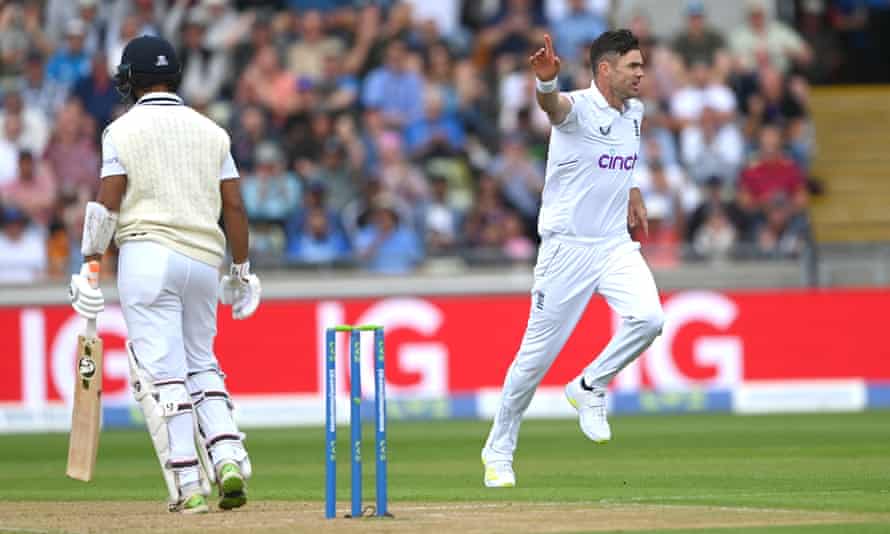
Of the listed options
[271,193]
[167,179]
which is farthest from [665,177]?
[167,179]

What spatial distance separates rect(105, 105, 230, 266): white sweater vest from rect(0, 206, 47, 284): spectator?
31.1ft

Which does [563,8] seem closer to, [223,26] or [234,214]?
[223,26]

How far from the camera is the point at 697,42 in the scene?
68.9 ft

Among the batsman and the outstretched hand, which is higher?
the outstretched hand

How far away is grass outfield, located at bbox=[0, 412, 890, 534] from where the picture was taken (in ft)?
30.1

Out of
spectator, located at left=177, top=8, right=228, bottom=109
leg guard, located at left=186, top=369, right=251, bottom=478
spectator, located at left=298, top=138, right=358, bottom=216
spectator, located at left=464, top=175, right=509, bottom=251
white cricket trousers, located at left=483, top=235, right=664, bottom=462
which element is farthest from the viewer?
spectator, located at left=177, top=8, right=228, bottom=109

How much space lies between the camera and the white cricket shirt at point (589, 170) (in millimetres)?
9852

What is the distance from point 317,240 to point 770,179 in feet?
15.6

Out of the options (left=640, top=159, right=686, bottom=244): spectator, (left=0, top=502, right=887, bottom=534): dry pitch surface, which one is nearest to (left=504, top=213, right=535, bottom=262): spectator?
(left=640, top=159, right=686, bottom=244): spectator

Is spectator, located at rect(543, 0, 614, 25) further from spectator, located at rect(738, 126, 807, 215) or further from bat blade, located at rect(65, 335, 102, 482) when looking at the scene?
bat blade, located at rect(65, 335, 102, 482)

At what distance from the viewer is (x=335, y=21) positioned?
69.7ft

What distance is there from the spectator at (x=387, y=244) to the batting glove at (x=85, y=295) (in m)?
9.40

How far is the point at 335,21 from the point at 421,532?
14.1 meters

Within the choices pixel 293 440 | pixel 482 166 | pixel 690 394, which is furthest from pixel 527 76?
pixel 293 440
